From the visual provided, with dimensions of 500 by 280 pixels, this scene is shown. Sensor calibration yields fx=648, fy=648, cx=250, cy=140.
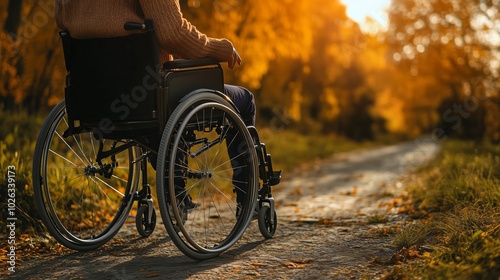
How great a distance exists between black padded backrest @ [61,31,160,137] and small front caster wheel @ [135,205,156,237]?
0.73m

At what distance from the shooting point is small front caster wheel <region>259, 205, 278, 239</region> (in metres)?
3.68

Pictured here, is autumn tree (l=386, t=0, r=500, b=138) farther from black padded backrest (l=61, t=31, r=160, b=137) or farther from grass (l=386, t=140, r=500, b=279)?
black padded backrest (l=61, t=31, r=160, b=137)

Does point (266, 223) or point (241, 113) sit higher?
point (241, 113)

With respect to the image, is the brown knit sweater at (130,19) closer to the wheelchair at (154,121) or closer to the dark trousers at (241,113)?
the wheelchair at (154,121)

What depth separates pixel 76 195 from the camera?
14.9 feet

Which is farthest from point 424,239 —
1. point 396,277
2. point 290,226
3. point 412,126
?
point 412,126

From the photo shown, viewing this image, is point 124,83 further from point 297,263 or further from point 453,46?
point 453,46

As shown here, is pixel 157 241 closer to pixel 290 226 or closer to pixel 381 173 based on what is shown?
pixel 290 226

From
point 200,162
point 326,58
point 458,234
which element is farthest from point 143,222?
point 326,58

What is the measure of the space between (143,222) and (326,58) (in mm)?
19033

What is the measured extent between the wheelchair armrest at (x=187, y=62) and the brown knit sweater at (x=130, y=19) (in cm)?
4

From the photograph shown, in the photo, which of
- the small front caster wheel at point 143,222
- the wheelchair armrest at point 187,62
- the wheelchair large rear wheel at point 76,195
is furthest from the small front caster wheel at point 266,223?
the wheelchair armrest at point 187,62

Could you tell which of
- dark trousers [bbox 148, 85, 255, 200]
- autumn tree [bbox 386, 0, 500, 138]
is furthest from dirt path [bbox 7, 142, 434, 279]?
autumn tree [bbox 386, 0, 500, 138]

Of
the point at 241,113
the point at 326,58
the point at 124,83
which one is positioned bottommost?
the point at 241,113
